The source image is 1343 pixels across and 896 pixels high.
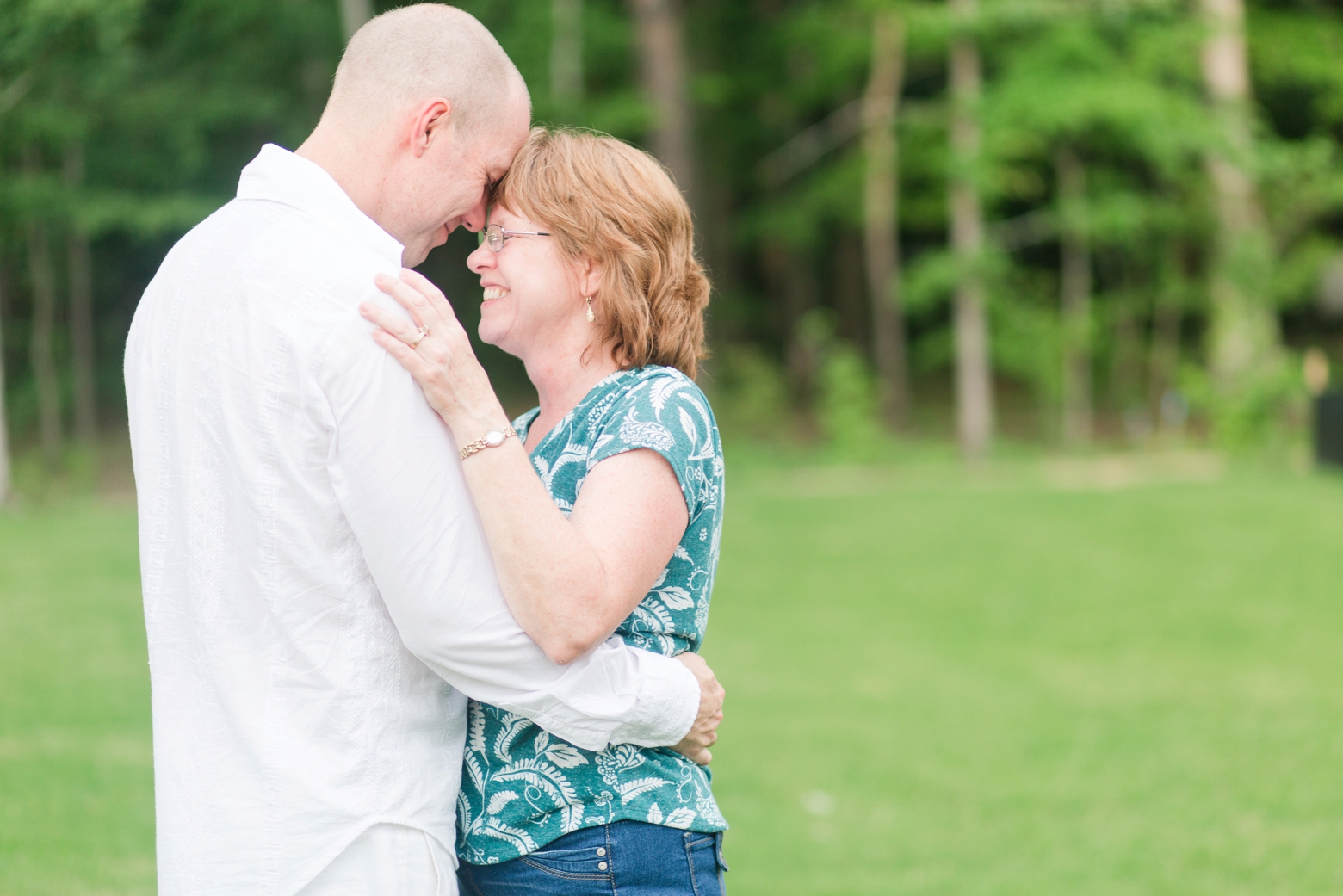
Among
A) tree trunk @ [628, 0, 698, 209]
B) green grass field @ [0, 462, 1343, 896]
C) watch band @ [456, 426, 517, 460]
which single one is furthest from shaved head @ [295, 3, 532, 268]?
tree trunk @ [628, 0, 698, 209]

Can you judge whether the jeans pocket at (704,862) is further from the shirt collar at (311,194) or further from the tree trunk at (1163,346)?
the tree trunk at (1163,346)

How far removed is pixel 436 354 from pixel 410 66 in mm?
439

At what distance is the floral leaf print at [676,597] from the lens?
1833 millimetres

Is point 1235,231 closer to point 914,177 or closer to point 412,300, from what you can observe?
point 914,177

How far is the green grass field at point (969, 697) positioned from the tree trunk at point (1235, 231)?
171 inches

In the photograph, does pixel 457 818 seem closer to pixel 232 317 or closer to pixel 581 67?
pixel 232 317

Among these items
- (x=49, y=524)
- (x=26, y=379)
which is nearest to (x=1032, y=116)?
(x=49, y=524)

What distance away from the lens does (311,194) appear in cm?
167

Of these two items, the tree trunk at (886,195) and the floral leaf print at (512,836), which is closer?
the floral leaf print at (512,836)

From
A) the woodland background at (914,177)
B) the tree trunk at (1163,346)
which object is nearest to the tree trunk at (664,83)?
the woodland background at (914,177)

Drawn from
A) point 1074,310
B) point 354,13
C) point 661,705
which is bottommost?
point 661,705

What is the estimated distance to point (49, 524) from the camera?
39.9 ft

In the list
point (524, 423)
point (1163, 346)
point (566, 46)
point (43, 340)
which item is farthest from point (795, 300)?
point (524, 423)

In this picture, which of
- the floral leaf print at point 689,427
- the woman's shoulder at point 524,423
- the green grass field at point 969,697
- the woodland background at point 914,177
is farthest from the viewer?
the woodland background at point 914,177
